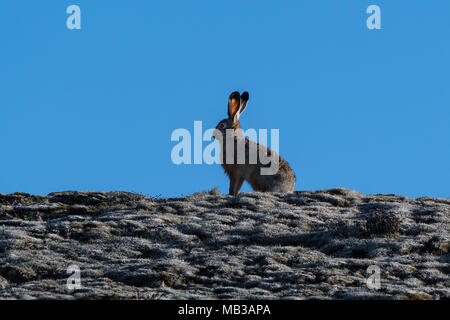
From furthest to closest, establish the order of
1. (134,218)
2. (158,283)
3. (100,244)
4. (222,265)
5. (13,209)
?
Result: (13,209) → (134,218) → (100,244) → (222,265) → (158,283)

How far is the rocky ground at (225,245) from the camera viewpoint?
16672 mm

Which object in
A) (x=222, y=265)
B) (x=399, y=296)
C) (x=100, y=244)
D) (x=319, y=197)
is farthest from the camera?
(x=319, y=197)

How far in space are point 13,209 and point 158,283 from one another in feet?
29.9

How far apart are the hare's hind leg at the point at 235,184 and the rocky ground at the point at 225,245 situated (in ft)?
2.12

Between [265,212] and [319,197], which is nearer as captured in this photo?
[265,212]

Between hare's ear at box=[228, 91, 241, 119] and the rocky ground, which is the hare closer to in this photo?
hare's ear at box=[228, 91, 241, 119]

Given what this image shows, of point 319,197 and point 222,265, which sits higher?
point 319,197

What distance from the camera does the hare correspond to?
87.0 ft

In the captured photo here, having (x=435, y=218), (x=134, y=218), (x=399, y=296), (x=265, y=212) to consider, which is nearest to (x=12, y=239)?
(x=134, y=218)

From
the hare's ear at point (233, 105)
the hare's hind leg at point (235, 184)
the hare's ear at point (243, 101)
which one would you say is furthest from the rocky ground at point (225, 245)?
the hare's ear at point (243, 101)

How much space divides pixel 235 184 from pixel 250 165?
0.90 m

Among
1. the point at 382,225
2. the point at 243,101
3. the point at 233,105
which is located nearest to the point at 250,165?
the point at 233,105

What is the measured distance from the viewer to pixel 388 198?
26422 mm
